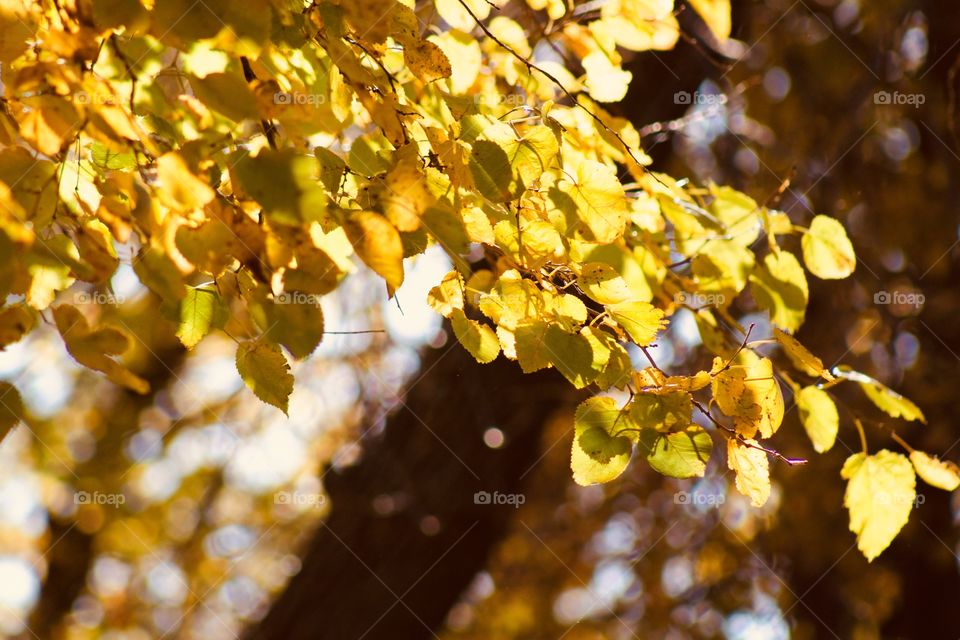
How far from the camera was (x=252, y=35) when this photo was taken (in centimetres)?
84

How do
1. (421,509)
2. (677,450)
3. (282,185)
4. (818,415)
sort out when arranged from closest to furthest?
1. (282,185)
2. (677,450)
3. (818,415)
4. (421,509)

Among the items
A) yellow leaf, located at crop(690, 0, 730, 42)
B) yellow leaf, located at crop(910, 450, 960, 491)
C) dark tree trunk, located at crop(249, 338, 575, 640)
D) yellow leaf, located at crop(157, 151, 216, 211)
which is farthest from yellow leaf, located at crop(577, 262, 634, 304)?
dark tree trunk, located at crop(249, 338, 575, 640)

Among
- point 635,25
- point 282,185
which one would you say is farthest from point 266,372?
point 635,25

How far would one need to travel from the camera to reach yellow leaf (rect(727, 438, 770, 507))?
1.08 m

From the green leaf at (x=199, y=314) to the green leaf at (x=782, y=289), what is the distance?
0.99 m

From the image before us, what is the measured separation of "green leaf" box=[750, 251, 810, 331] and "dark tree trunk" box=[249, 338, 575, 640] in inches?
44.0

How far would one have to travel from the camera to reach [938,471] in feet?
4.91

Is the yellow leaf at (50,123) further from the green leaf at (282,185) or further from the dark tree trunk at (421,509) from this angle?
the dark tree trunk at (421,509)

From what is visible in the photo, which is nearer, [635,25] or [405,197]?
[405,197]

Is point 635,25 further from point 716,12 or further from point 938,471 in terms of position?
point 938,471

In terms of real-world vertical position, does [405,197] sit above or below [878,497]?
above

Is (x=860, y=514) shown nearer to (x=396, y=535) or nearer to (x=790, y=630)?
(x=396, y=535)

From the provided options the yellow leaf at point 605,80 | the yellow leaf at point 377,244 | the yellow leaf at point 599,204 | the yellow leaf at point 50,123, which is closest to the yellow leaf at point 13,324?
the yellow leaf at point 50,123

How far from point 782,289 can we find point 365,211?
3.06 feet
